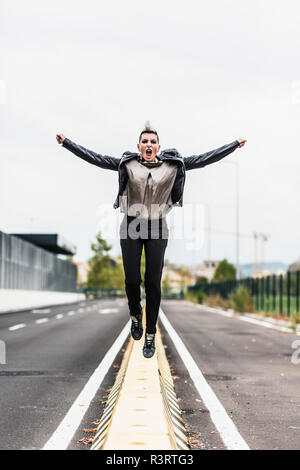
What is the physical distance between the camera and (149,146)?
6094 millimetres

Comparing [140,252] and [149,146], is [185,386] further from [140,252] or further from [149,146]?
[149,146]

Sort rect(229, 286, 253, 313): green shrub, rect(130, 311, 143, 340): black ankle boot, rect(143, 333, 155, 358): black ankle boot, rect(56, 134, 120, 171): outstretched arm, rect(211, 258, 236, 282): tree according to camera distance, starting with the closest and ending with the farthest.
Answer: rect(56, 134, 120, 171): outstretched arm < rect(130, 311, 143, 340): black ankle boot < rect(143, 333, 155, 358): black ankle boot < rect(229, 286, 253, 313): green shrub < rect(211, 258, 236, 282): tree

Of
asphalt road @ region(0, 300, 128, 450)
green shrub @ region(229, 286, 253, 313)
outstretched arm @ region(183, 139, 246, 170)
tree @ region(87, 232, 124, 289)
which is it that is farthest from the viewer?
tree @ region(87, 232, 124, 289)

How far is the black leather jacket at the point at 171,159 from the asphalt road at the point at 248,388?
2174 millimetres

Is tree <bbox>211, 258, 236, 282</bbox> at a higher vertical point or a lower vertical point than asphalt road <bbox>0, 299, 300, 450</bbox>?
higher

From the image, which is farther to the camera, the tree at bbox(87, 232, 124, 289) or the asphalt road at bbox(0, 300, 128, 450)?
the tree at bbox(87, 232, 124, 289)

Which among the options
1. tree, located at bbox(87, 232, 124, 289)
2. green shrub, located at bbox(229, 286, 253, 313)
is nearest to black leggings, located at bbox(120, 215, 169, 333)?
green shrub, located at bbox(229, 286, 253, 313)

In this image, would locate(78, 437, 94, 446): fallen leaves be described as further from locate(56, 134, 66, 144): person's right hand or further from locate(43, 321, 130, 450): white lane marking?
locate(56, 134, 66, 144): person's right hand

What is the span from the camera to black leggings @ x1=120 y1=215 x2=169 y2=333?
626cm

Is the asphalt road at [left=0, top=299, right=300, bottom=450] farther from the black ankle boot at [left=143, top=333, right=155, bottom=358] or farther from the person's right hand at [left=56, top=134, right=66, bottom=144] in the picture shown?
the person's right hand at [left=56, top=134, right=66, bottom=144]

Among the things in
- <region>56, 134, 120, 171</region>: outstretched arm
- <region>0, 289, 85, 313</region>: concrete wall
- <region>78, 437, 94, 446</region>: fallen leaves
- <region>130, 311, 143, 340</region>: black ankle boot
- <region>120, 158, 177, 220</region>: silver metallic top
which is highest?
<region>56, 134, 120, 171</region>: outstretched arm

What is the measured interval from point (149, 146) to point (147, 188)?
36 centimetres

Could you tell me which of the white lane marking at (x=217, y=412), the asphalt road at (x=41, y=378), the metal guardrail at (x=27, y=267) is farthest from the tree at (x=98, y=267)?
the white lane marking at (x=217, y=412)
